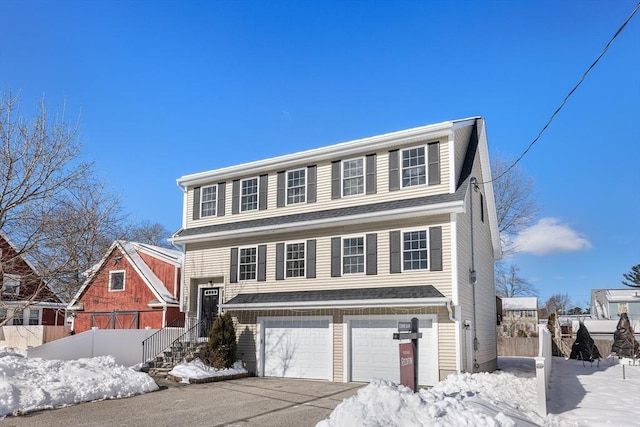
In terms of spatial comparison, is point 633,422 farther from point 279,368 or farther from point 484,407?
point 279,368

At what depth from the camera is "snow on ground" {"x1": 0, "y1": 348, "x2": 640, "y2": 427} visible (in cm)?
809

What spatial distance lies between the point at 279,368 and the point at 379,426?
1089 centimetres

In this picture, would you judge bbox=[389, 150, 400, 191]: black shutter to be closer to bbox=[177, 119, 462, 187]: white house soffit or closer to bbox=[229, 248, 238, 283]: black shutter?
bbox=[177, 119, 462, 187]: white house soffit

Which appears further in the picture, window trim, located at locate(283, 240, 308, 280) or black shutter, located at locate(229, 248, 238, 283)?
black shutter, located at locate(229, 248, 238, 283)

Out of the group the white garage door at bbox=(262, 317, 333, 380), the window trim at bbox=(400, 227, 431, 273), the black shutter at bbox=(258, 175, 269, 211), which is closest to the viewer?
the window trim at bbox=(400, 227, 431, 273)

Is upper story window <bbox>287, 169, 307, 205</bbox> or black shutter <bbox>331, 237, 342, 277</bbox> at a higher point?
upper story window <bbox>287, 169, 307, 205</bbox>

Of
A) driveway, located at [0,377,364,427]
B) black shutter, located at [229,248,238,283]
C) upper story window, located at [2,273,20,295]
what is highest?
black shutter, located at [229,248,238,283]

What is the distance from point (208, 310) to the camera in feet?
66.2

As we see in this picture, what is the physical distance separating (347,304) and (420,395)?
22.8 ft

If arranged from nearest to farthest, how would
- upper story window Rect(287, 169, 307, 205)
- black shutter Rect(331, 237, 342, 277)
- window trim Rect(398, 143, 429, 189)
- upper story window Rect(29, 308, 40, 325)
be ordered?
window trim Rect(398, 143, 429, 189)
black shutter Rect(331, 237, 342, 277)
upper story window Rect(287, 169, 307, 205)
upper story window Rect(29, 308, 40, 325)

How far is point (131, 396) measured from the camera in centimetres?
1379

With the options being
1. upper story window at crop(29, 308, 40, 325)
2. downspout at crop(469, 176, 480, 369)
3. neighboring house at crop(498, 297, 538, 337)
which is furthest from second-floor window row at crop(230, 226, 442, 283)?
neighboring house at crop(498, 297, 538, 337)

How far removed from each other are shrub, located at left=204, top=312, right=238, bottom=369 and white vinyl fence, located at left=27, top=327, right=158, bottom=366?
146 inches

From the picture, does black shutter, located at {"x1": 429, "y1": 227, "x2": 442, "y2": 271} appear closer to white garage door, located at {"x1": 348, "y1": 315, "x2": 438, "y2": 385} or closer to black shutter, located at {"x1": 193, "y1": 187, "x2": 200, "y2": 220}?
white garage door, located at {"x1": 348, "y1": 315, "x2": 438, "y2": 385}
